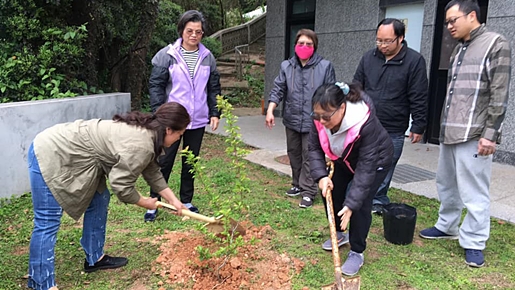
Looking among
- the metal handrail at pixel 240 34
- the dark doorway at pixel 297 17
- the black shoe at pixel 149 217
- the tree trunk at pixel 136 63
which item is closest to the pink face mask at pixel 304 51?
the black shoe at pixel 149 217

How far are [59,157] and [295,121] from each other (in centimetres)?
236

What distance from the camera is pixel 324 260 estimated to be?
3.08 metres

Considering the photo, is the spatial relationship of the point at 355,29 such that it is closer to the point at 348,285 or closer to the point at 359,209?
the point at 359,209

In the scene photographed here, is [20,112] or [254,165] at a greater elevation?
[20,112]

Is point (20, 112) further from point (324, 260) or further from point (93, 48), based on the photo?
point (324, 260)

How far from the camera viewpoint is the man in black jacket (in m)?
3.46

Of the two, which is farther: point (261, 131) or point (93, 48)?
point (261, 131)

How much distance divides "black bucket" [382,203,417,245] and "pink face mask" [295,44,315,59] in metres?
1.63

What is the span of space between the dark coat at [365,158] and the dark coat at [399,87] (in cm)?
96

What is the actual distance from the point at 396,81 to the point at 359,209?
1387 mm

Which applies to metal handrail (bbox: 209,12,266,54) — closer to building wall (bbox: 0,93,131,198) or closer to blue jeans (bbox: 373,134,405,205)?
building wall (bbox: 0,93,131,198)

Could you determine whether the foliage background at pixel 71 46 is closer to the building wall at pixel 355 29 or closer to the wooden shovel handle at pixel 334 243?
the building wall at pixel 355 29

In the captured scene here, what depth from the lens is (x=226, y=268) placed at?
9.30ft

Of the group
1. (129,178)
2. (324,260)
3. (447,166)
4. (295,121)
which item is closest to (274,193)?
Result: (295,121)
